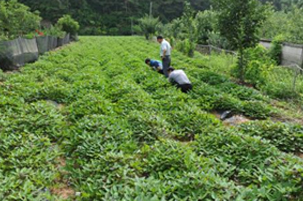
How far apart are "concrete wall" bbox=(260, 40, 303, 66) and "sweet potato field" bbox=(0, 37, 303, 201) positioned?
639 centimetres

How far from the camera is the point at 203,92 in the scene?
7.48 meters

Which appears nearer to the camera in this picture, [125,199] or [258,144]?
[125,199]

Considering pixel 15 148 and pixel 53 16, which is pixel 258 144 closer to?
pixel 15 148

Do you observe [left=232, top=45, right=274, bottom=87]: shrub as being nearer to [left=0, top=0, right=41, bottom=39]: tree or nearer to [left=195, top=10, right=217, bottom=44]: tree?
[left=0, top=0, right=41, bottom=39]: tree

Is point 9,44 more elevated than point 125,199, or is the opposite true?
point 9,44

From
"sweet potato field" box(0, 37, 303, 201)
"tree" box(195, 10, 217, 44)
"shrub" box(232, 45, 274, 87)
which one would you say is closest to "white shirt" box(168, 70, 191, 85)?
"sweet potato field" box(0, 37, 303, 201)

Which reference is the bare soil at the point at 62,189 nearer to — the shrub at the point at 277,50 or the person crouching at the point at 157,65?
the person crouching at the point at 157,65

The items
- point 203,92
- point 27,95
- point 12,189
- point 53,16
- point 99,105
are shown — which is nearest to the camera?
point 12,189

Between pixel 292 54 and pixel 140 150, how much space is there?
11.5m

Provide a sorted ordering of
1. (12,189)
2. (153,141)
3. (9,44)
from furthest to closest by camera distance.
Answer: (9,44), (153,141), (12,189)

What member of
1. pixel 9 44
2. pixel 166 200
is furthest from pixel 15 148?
pixel 9 44

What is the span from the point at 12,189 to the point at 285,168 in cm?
330

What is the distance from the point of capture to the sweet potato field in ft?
10.1

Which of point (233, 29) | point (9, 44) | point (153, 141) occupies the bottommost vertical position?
point (153, 141)
